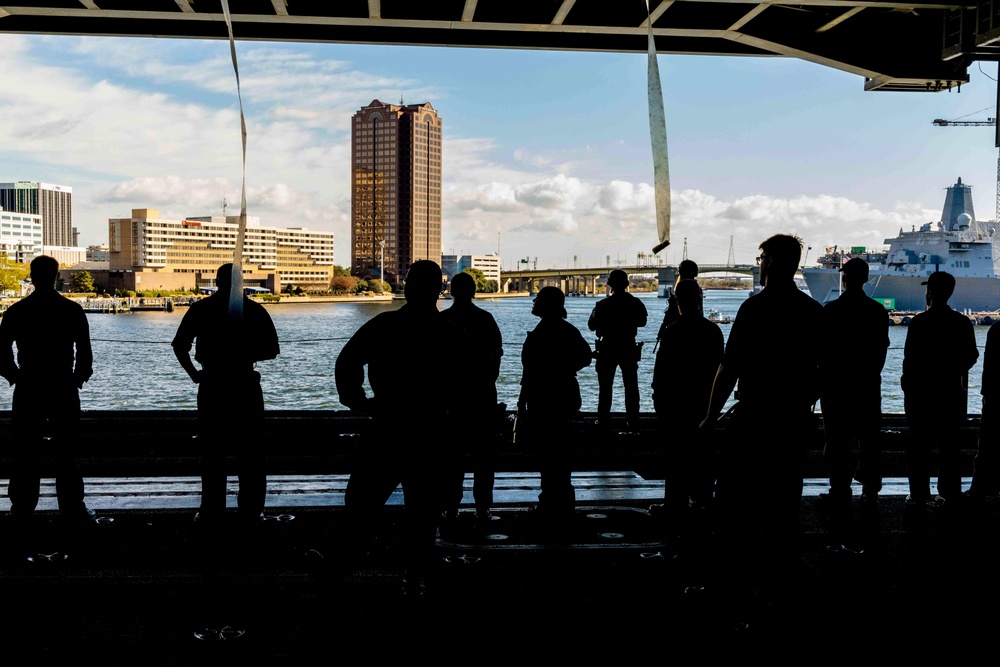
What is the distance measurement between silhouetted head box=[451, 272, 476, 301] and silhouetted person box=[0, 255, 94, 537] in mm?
2368

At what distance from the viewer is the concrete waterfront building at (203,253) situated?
116625 millimetres

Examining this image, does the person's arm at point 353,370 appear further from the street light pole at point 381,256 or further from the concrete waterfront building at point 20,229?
the concrete waterfront building at point 20,229

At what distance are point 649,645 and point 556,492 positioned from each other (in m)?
2.07

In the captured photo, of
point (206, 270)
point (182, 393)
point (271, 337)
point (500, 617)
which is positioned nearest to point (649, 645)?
point (500, 617)

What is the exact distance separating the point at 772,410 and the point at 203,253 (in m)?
139

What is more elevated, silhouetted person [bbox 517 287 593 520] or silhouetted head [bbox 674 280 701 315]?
silhouetted head [bbox 674 280 701 315]

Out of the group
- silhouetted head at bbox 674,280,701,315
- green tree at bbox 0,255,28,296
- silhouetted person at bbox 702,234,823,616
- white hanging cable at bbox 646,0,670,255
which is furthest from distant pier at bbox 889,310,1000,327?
green tree at bbox 0,255,28,296

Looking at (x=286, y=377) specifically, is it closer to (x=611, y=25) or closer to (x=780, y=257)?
(x=611, y=25)

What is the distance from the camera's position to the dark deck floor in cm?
384

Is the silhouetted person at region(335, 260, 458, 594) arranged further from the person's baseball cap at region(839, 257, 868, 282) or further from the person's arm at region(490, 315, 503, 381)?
the person's baseball cap at region(839, 257, 868, 282)

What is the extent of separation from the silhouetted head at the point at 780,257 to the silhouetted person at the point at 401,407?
1.53 m

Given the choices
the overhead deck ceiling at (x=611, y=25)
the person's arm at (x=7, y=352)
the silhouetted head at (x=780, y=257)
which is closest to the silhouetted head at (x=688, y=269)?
the silhouetted head at (x=780, y=257)

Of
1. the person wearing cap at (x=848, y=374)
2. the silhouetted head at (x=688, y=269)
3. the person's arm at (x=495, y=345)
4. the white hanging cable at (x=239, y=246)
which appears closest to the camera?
the white hanging cable at (x=239, y=246)

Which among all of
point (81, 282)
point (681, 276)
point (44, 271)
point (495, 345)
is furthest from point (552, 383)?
point (81, 282)
